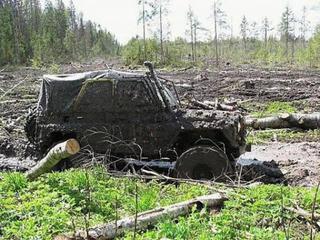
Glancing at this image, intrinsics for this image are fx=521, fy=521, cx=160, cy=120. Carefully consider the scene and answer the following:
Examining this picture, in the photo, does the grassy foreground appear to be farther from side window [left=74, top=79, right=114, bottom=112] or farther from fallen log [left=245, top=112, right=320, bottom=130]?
fallen log [left=245, top=112, right=320, bottom=130]

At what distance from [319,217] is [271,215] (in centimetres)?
56

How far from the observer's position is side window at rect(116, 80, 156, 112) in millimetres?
9891

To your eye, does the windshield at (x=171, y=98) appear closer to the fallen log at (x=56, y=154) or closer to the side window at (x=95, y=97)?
the side window at (x=95, y=97)

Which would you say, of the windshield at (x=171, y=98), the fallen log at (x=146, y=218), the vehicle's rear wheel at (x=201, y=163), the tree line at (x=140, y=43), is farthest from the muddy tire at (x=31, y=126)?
the tree line at (x=140, y=43)

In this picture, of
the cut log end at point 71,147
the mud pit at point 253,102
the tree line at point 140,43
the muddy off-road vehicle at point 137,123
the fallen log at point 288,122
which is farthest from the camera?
the tree line at point 140,43

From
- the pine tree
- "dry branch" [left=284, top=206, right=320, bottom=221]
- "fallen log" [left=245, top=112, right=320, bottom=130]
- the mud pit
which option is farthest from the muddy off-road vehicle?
the pine tree

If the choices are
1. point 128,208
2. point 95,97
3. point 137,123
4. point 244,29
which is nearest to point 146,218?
point 128,208

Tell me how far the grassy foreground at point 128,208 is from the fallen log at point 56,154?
167mm

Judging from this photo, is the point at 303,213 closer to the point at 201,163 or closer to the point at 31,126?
the point at 201,163

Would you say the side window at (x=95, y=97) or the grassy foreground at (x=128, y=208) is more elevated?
the side window at (x=95, y=97)

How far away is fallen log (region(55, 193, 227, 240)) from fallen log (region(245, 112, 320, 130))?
358 inches

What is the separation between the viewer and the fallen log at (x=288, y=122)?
1559 cm

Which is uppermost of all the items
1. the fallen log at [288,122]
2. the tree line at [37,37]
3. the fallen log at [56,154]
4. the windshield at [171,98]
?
the tree line at [37,37]

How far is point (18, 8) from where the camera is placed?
7325 centimetres
